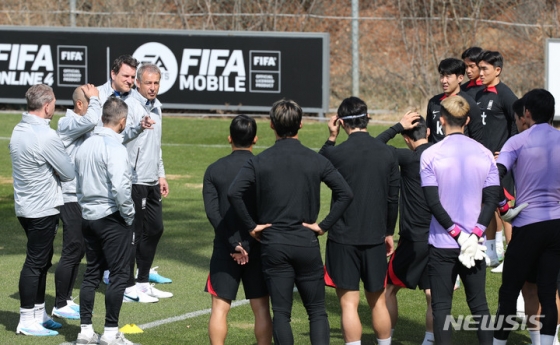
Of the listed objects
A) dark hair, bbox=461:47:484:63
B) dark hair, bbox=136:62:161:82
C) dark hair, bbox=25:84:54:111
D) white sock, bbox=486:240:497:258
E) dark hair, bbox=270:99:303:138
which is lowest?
white sock, bbox=486:240:497:258

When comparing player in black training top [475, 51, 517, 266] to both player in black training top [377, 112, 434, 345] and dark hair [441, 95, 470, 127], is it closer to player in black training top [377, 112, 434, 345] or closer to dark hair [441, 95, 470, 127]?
player in black training top [377, 112, 434, 345]

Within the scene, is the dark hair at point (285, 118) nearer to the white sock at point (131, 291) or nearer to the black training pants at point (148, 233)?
the black training pants at point (148, 233)

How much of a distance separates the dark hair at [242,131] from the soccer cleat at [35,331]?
7.93ft

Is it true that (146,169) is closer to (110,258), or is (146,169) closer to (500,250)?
(110,258)

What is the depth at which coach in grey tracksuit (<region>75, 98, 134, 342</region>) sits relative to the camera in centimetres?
705

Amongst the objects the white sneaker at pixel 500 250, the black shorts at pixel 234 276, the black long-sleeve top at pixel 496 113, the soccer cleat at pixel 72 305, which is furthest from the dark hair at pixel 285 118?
the white sneaker at pixel 500 250

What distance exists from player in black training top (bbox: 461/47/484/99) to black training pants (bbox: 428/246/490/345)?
368 centimetres

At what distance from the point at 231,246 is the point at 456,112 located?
175 centimetres

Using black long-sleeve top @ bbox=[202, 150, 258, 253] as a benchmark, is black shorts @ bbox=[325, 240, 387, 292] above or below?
below

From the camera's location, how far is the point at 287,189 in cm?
608

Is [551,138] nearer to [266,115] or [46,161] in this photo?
[46,161]

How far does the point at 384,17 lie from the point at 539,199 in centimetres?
1951

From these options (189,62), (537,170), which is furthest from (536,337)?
(189,62)

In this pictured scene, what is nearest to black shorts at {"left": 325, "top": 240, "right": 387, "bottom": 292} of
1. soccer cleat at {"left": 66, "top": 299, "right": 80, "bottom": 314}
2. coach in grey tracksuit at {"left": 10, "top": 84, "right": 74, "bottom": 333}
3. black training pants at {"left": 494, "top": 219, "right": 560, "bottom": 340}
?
black training pants at {"left": 494, "top": 219, "right": 560, "bottom": 340}
